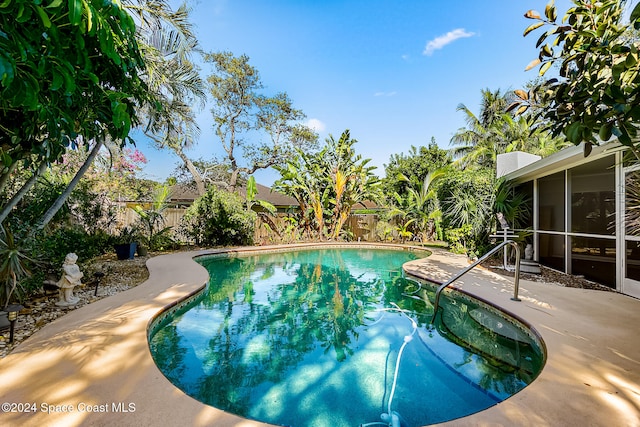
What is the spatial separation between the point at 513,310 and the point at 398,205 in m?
11.6

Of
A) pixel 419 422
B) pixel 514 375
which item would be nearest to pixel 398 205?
pixel 514 375

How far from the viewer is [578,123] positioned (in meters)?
1.96

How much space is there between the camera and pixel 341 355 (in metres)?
3.82

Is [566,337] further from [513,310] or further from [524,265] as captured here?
[524,265]

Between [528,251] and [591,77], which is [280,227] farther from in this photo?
[591,77]

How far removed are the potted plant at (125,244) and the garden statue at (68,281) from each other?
4782mm

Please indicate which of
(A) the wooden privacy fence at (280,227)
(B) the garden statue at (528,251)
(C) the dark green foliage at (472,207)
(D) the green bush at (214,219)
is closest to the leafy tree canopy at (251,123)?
(A) the wooden privacy fence at (280,227)

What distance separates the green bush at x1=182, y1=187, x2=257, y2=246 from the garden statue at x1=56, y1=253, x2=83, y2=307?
24.9ft

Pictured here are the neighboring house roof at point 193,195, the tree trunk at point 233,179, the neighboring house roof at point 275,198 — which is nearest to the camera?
the tree trunk at point 233,179

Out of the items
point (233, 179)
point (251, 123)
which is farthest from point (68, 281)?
point (251, 123)

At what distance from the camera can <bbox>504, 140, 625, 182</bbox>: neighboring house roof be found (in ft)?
17.3

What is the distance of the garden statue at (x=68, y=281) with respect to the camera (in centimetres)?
470

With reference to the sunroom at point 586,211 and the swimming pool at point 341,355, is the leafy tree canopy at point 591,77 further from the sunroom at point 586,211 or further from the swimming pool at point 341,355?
the sunroom at point 586,211

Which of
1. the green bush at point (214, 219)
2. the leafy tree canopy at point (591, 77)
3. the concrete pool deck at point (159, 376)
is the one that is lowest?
the concrete pool deck at point (159, 376)
